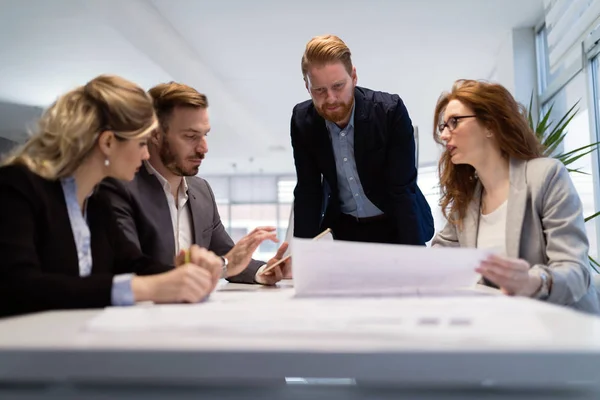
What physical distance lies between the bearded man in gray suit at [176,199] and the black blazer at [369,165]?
14.3 inches

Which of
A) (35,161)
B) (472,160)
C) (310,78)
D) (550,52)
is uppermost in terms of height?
(550,52)

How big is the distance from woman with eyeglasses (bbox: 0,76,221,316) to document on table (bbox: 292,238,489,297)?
0.18 m

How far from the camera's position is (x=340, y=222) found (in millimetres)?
2254

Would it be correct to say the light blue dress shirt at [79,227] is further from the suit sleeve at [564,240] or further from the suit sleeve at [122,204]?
the suit sleeve at [564,240]

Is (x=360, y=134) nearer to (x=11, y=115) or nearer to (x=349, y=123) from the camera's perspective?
(x=349, y=123)

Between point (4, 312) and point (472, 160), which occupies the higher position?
point (472, 160)

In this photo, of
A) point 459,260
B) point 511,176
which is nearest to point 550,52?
point 511,176

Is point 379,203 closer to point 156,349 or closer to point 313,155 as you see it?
point 313,155

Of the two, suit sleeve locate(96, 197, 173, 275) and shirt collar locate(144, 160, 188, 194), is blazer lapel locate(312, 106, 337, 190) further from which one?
suit sleeve locate(96, 197, 173, 275)

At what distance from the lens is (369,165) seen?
217 cm

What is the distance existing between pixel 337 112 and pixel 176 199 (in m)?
0.68

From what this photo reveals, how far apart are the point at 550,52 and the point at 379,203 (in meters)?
4.15

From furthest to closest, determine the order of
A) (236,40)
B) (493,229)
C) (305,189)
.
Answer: (236,40), (305,189), (493,229)

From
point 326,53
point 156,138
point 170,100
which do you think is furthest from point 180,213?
point 326,53
